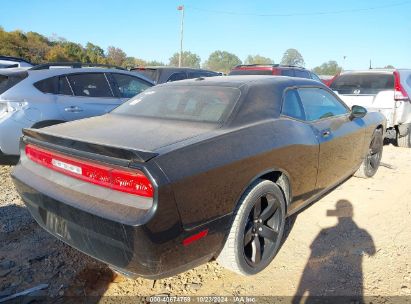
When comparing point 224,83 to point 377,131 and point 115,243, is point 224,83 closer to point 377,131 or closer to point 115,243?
point 115,243

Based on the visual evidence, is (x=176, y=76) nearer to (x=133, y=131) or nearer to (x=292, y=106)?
(x=292, y=106)

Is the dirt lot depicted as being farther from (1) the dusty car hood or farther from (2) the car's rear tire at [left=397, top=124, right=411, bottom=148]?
(2) the car's rear tire at [left=397, top=124, right=411, bottom=148]

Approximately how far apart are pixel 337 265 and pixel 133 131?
1984 mm

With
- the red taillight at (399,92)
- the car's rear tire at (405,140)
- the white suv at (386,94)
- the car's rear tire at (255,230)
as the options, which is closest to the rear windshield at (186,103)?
the car's rear tire at (255,230)

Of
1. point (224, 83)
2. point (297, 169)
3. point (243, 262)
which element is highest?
point (224, 83)

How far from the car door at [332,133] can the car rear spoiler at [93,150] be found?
2042mm

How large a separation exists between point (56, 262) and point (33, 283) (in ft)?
0.92

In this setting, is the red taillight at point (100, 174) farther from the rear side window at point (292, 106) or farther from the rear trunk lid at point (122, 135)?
the rear side window at point (292, 106)

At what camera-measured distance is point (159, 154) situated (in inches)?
81.3

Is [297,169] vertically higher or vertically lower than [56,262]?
higher

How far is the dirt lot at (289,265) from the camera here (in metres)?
2.60

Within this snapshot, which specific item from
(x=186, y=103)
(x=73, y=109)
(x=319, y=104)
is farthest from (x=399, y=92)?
(x=73, y=109)

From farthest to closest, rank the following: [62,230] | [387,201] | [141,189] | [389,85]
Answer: [389,85], [387,201], [62,230], [141,189]

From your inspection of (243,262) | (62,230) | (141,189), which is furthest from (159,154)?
(243,262)
